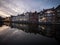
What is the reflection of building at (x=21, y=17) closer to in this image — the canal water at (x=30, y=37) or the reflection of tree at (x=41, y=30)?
the reflection of tree at (x=41, y=30)

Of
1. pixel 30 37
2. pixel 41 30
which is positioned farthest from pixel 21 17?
pixel 30 37

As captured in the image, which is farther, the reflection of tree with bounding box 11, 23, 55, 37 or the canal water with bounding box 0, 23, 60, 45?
the reflection of tree with bounding box 11, 23, 55, 37

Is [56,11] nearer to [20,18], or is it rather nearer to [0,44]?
[20,18]

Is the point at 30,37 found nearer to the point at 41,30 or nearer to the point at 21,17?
the point at 41,30

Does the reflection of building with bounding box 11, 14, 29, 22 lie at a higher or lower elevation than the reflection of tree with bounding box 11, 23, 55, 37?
higher

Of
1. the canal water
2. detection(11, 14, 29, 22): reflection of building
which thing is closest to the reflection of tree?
the canal water

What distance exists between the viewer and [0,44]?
10.3 m

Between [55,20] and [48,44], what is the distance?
4530 centimetres

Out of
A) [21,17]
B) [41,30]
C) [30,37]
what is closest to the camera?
[30,37]

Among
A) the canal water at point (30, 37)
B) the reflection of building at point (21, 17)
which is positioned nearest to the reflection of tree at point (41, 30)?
the canal water at point (30, 37)

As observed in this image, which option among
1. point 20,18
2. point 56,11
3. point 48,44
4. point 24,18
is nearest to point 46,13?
point 56,11

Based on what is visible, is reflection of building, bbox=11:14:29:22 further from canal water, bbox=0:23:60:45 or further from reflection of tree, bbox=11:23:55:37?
canal water, bbox=0:23:60:45

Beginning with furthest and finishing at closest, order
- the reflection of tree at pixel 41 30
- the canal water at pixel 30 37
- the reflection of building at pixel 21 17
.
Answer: the reflection of building at pixel 21 17
the reflection of tree at pixel 41 30
the canal water at pixel 30 37

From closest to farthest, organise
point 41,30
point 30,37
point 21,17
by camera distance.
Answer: point 30,37 < point 41,30 < point 21,17
